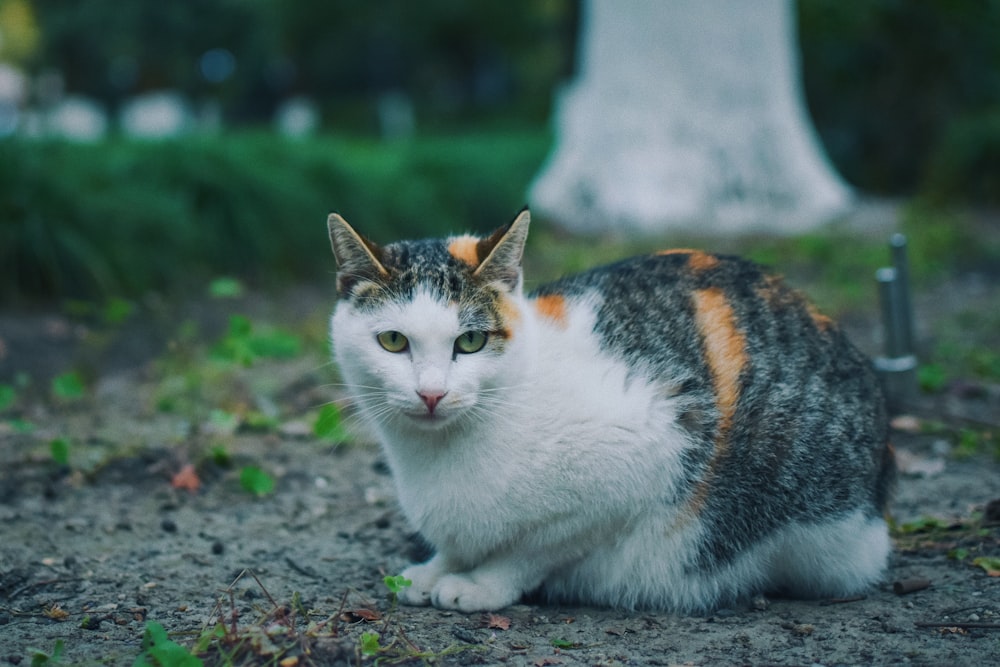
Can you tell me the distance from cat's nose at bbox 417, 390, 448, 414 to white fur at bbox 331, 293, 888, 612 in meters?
0.01

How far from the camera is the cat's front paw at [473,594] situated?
2.54 m

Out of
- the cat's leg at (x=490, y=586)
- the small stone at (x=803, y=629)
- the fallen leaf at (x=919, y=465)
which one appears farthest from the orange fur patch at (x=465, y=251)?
the fallen leaf at (x=919, y=465)

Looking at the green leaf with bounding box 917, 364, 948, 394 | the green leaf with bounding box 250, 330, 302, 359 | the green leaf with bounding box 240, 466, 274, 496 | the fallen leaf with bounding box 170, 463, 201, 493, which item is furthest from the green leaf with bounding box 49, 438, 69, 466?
the green leaf with bounding box 917, 364, 948, 394

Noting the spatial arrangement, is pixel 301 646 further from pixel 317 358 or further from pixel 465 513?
pixel 317 358

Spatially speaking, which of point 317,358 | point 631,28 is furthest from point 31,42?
point 317,358

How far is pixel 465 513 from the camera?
2.45 m

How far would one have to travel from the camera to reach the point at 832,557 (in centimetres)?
261

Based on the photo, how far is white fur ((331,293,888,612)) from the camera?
2.38 metres

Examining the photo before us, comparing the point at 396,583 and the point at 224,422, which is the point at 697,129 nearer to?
the point at 224,422

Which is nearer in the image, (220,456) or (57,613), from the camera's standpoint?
(57,613)

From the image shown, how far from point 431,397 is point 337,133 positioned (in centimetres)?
1346

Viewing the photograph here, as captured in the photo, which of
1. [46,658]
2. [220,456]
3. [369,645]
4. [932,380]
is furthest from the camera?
[932,380]

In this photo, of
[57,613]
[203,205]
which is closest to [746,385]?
[57,613]

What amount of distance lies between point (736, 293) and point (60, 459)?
2537 millimetres
